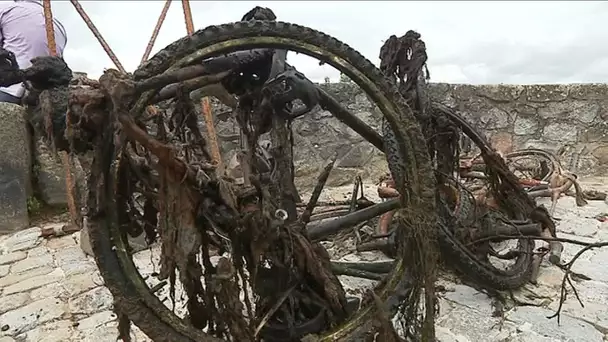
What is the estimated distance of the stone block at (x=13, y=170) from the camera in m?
3.77

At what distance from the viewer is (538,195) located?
151 inches

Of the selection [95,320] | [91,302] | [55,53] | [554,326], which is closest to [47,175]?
[55,53]

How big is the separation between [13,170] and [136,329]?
2.35 metres

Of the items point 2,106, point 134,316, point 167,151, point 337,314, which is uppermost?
point 2,106

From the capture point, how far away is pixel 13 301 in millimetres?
2467

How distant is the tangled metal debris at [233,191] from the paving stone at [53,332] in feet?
2.48

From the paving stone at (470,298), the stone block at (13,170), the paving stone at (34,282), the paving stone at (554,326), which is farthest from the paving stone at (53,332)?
the stone block at (13,170)

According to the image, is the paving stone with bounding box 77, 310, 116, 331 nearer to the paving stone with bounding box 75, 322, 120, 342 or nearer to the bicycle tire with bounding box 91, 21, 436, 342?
the paving stone with bounding box 75, 322, 120, 342

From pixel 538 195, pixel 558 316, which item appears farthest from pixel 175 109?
pixel 538 195

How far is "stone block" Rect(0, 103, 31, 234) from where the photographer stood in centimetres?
377

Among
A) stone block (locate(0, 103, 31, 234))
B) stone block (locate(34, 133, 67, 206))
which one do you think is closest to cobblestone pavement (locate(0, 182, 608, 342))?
stone block (locate(0, 103, 31, 234))

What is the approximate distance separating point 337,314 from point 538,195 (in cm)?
264

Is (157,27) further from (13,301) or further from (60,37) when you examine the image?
(13,301)

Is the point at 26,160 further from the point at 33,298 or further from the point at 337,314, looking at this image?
the point at 337,314
